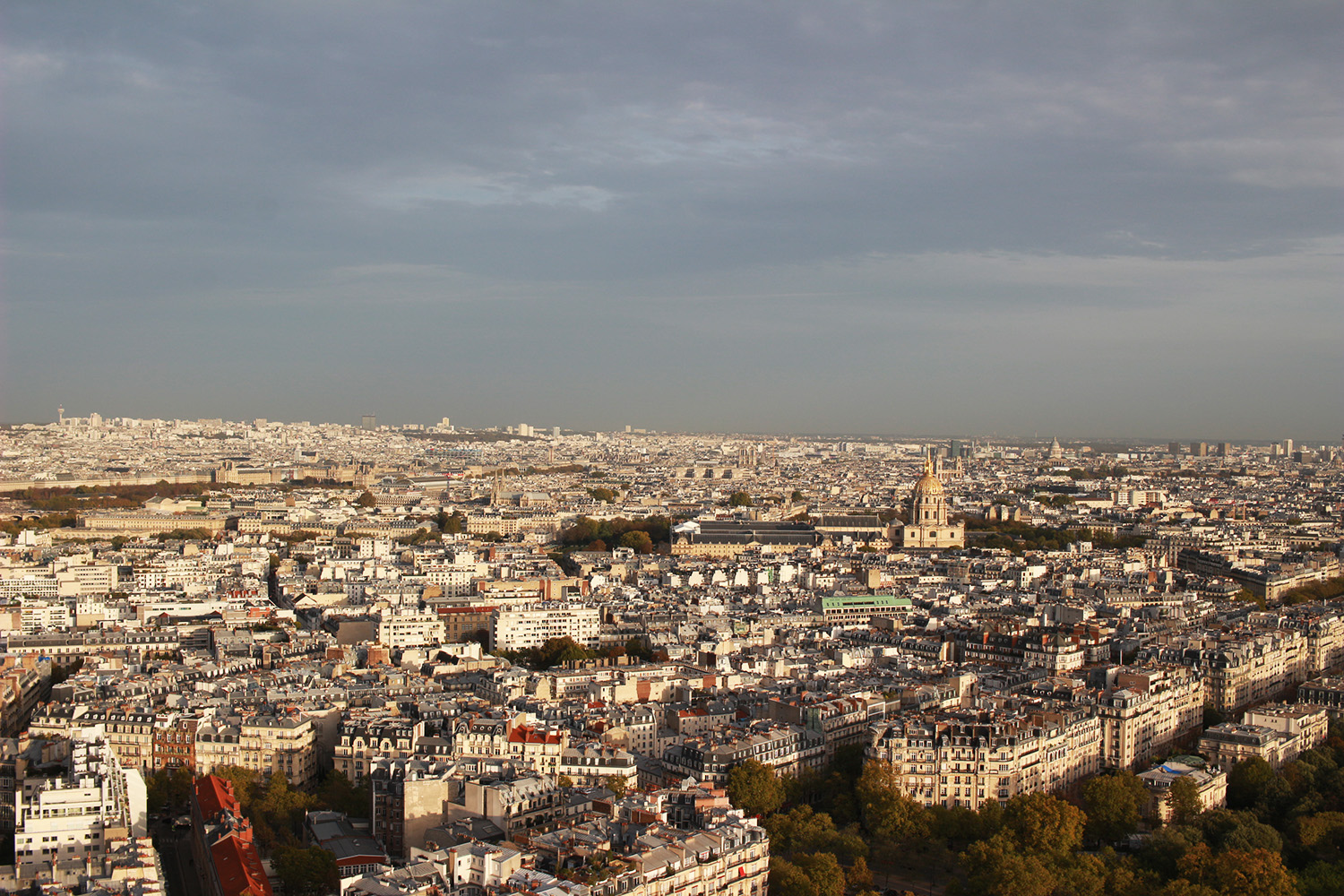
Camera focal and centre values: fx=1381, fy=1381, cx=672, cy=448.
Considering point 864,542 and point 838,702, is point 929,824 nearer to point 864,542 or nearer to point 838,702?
point 838,702

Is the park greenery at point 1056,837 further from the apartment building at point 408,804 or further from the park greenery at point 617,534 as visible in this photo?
the park greenery at point 617,534

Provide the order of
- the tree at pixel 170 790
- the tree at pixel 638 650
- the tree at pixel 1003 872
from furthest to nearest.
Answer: the tree at pixel 638 650
the tree at pixel 170 790
the tree at pixel 1003 872

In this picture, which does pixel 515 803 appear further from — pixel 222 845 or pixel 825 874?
pixel 825 874

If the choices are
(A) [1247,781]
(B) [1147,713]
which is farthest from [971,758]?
(B) [1147,713]

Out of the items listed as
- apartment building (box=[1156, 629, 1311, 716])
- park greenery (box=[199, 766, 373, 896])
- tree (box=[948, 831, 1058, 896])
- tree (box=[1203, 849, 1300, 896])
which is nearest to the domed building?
apartment building (box=[1156, 629, 1311, 716])

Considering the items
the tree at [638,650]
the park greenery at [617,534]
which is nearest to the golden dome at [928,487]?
the park greenery at [617,534]

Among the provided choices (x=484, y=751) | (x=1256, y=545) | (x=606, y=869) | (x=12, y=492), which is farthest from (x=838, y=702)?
(x=12, y=492)
